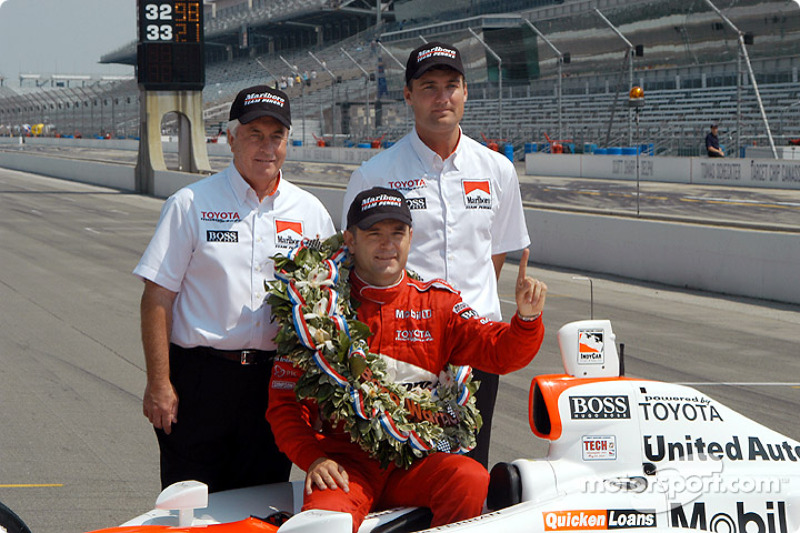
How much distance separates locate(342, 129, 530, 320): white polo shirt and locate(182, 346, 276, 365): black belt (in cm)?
63

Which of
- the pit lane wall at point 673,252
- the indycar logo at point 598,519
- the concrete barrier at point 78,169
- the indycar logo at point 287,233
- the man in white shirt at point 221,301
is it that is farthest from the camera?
the concrete barrier at point 78,169

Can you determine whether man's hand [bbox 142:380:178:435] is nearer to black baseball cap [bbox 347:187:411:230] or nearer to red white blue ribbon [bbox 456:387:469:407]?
black baseball cap [bbox 347:187:411:230]

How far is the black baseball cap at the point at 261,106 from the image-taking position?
361cm

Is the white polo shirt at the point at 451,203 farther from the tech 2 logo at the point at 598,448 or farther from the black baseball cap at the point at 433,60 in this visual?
the tech 2 logo at the point at 598,448

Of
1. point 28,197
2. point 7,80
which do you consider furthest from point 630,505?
point 7,80

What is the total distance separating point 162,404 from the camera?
3.63 meters

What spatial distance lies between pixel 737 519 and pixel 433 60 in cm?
201

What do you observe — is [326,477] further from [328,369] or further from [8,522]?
[8,522]

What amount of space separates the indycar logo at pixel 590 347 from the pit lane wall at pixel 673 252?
32.9 ft

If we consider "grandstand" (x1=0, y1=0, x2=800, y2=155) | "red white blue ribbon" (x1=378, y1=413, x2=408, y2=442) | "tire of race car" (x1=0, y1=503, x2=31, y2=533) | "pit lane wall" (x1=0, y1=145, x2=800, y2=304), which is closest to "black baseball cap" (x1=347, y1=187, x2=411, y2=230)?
"red white blue ribbon" (x1=378, y1=413, x2=408, y2=442)

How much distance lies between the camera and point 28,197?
3203 cm

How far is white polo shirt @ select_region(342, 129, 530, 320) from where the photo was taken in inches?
154

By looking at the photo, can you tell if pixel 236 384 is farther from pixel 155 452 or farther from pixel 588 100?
pixel 588 100

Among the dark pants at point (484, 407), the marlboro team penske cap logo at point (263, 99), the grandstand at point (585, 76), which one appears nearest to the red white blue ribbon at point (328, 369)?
the dark pants at point (484, 407)
